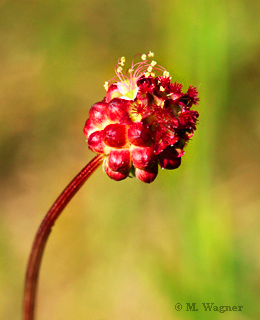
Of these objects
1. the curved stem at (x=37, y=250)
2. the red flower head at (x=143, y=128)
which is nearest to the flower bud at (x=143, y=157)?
the red flower head at (x=143, y=128)

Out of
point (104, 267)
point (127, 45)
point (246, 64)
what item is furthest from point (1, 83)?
point (246, 64)

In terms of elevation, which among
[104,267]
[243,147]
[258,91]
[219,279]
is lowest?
[219,279]

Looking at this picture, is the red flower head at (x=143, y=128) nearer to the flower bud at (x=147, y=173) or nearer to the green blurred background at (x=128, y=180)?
the flower bud at (x=147, y=173)

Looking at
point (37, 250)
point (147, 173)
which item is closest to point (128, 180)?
point (147, 173)

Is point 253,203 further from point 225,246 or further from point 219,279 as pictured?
point 219,279

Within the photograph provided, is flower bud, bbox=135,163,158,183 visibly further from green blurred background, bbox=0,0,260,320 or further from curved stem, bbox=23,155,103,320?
green blurred background, bbox=0,0,260,320

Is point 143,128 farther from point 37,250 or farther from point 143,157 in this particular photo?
point 37,250

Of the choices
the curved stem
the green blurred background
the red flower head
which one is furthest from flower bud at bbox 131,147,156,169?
the green blurred background
